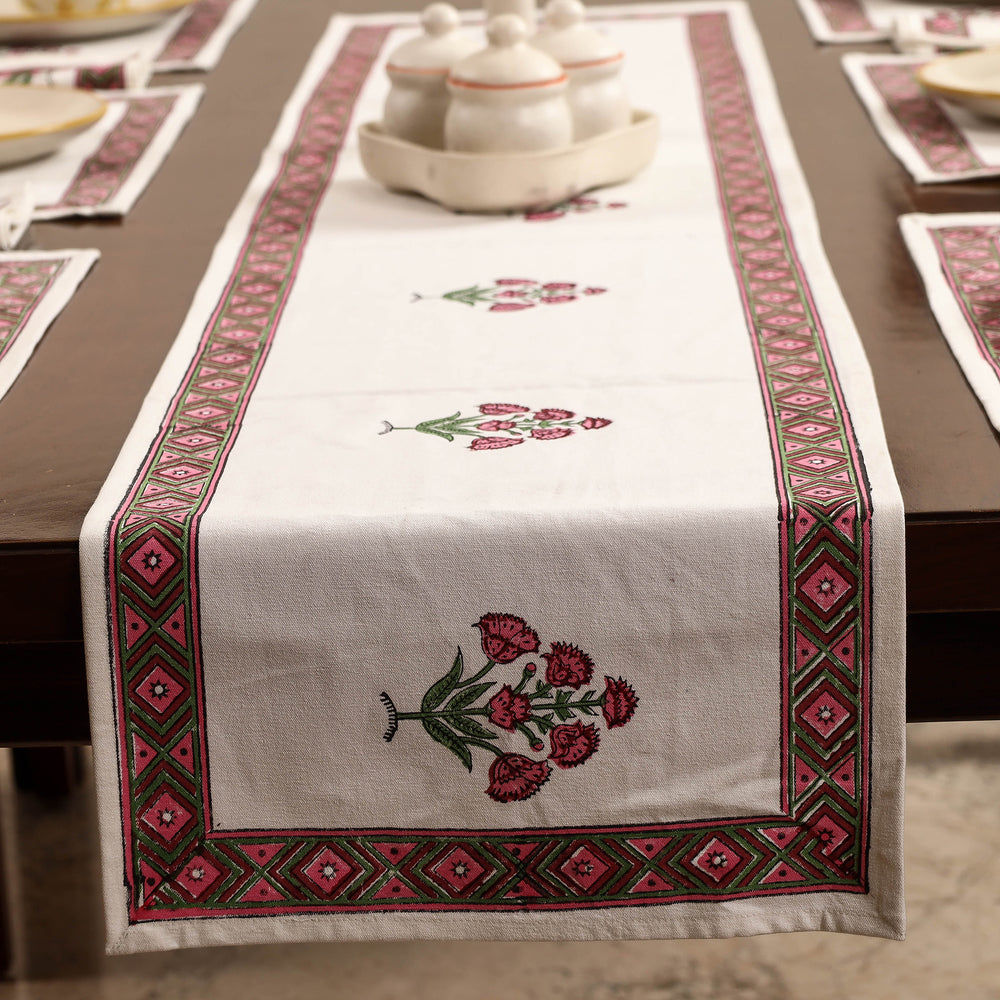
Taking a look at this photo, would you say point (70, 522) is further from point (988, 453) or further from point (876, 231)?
point (876, 231)

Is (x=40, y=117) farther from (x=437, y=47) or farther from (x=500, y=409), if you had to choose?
(x=500, y=409)

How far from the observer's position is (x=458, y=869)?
0.82 meters

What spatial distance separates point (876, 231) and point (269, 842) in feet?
2.28

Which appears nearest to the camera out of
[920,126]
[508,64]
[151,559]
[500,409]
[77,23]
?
[151,559]

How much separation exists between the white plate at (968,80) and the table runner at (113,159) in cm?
77

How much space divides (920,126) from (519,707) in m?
0.89

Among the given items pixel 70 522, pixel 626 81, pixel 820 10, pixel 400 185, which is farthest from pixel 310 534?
pixel 820 10

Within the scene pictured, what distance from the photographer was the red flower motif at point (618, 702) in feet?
2.60

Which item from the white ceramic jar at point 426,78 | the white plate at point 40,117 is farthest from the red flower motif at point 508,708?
the white plate at point 40,117

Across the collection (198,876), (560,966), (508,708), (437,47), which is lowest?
(560,966)

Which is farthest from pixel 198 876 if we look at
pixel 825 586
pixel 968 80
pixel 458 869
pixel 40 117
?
pixel 968 80

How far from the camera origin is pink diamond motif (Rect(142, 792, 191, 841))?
808 mm

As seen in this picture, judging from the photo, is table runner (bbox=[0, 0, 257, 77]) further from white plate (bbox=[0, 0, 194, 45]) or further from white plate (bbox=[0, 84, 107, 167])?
white plate (bbox=[0, 84, 107, 167])

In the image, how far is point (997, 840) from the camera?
5.49 ft
